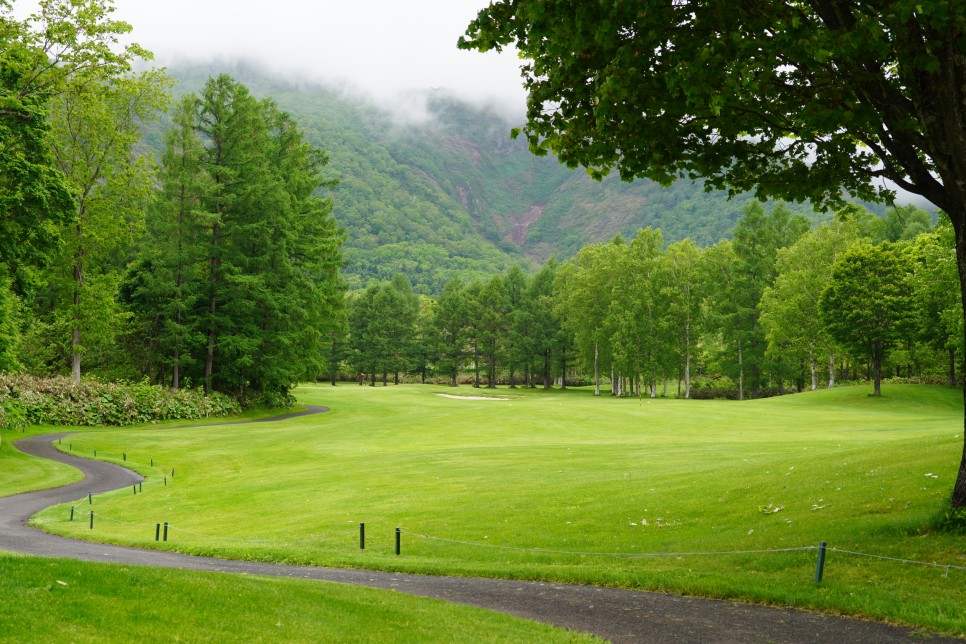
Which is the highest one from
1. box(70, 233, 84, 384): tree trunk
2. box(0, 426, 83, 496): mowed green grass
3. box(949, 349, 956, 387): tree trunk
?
box(70, 233, 84, 384): tree trunk

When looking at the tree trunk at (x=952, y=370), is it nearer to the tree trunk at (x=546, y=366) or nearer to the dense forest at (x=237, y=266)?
the dense forest at (x=237, y=266)

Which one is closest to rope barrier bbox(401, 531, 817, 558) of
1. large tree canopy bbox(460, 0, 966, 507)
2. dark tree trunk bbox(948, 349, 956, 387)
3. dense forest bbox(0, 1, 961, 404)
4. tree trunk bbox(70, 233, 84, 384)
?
large tree canopy bbox(460, 0, 966, 507)

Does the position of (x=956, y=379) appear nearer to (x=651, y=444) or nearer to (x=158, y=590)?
(x=651, y=444)

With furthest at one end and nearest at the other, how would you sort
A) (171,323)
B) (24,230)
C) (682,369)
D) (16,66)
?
(682,369), (171,323), (24,230), (16,66)

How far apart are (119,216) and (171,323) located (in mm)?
9904

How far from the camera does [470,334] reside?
106 metres

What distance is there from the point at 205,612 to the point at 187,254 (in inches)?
2023

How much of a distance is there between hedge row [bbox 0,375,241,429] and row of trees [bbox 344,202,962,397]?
4325 centimetres

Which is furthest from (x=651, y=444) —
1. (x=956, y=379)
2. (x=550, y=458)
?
(x=956, y=379)

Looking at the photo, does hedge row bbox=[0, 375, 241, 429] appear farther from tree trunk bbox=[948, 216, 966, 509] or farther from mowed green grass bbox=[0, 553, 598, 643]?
tree trunk bbox=[948, 216, 966, 509]

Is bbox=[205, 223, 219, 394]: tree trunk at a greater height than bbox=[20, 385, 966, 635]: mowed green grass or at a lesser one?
greater

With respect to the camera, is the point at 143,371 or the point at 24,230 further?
the point at 143,371

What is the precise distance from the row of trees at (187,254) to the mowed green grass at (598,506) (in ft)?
45.3

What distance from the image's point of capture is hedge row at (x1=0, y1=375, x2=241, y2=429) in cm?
4422
